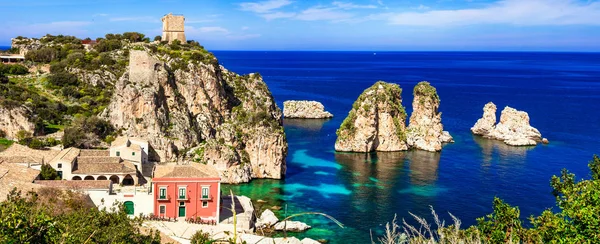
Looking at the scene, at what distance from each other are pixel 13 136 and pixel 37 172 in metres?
15.0

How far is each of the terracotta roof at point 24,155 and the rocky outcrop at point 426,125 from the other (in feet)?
140

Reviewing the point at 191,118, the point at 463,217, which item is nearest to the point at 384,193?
the point at 463,217

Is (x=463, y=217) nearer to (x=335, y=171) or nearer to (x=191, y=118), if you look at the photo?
(x=335, y=171)

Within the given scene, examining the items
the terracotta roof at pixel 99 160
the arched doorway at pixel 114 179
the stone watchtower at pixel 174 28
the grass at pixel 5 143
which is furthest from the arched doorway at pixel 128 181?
the stone watchtower at pixel 174 28

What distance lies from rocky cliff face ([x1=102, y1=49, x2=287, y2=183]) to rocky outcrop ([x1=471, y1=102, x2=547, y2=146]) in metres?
35.3

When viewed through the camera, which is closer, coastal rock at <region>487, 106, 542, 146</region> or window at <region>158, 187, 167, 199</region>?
window at <region>158, 187, 167, 199</region>

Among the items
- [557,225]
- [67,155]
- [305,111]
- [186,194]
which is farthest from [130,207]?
[305,111]

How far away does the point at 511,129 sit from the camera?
234 ft

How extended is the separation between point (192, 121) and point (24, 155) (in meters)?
18.4

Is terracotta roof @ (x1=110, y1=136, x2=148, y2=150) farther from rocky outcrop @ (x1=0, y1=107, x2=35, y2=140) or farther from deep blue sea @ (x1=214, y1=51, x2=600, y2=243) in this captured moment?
deep blue sea @ (x1=214, y1=51, x2=600, y2=243)

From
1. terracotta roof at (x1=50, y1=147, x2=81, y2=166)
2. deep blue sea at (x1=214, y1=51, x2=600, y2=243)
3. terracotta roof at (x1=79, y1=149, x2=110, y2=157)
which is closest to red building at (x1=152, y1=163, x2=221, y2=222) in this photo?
deep blue sea at (x1=214, y1=51, x2=600, y2=243)

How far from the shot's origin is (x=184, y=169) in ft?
120

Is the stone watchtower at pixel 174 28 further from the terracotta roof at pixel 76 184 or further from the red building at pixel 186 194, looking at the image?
the terracotta roof at pixel 76 184

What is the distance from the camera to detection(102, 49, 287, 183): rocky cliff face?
49.8 metres
